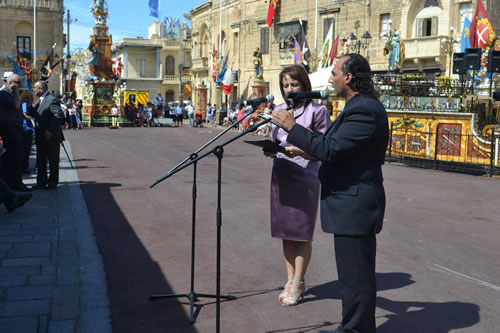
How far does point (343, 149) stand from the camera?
A: 3.49 meters

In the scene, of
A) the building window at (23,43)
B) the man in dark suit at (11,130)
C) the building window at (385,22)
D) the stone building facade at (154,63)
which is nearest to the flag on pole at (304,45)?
the building window at (385,22)

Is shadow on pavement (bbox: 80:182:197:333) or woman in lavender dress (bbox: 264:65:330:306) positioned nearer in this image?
shadow on pavement (bbox: 80:182:197:333)

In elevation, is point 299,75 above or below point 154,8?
below

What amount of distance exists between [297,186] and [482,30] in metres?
17.8

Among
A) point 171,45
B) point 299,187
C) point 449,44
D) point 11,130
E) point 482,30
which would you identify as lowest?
point 299,187

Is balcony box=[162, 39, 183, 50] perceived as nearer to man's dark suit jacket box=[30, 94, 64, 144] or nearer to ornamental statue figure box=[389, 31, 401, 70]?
ornamental statue figure box=[389, 31, 401, 70]

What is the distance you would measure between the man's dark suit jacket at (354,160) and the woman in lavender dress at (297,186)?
986 millimetres

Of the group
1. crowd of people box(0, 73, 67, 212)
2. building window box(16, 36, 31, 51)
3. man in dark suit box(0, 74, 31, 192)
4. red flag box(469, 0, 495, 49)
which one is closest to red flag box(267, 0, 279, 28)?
red flag box(469, 0, 495, 49)

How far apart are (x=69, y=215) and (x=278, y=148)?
4.90m

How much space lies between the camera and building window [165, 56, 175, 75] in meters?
75.0

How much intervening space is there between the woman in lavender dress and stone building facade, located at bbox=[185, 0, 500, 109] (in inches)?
995

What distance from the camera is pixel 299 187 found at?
467 cm

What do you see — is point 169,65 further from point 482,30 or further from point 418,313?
point 418,313

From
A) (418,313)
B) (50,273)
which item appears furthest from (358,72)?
(50,273)
